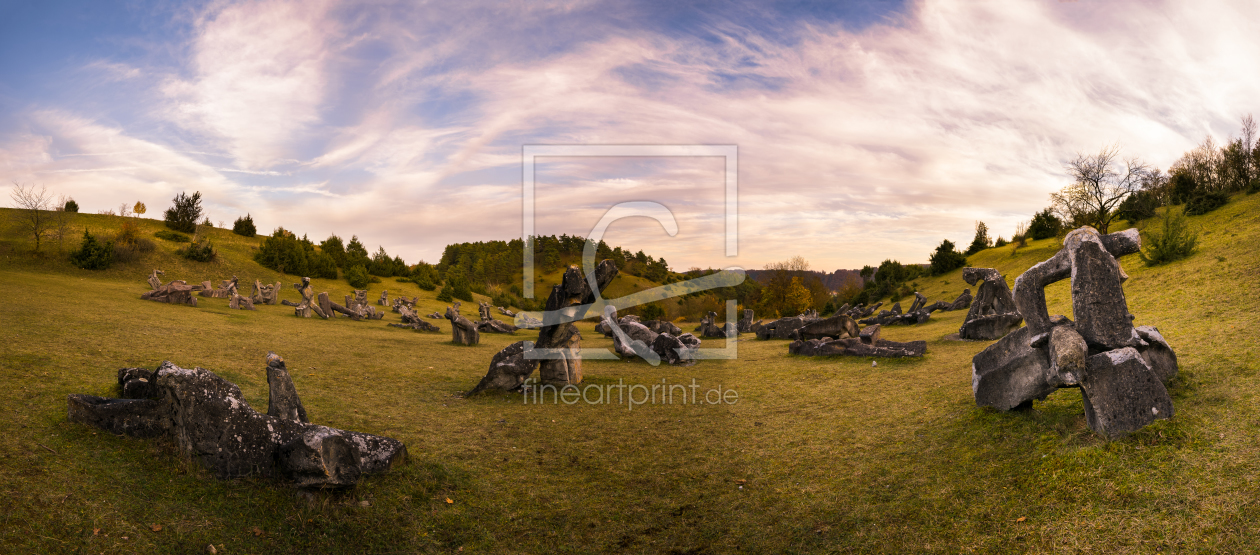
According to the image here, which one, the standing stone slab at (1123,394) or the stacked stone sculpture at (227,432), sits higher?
the standing stone slab at (1123,394)

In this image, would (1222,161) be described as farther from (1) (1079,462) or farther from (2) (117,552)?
(2) (117,552)

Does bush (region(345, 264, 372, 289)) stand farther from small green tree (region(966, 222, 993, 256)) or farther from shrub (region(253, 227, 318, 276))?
small green tree (region(966, 222, 993, 256))

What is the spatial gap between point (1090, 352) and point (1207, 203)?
28.3 meters

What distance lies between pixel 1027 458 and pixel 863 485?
1.69 meters

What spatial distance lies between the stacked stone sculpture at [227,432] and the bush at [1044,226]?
48969 millimetres

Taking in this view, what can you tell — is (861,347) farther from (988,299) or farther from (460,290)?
(460,290)

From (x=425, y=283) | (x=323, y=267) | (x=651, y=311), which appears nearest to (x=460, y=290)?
(x=425, y=283)

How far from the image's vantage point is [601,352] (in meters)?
21.0

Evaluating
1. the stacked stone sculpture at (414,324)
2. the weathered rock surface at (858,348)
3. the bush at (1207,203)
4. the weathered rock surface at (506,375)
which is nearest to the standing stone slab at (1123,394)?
the weathered rock surface at (858,348)

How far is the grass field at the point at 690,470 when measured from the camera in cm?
489

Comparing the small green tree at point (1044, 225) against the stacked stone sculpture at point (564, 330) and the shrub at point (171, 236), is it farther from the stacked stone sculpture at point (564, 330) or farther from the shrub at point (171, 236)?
the shrub at point (171, 236)

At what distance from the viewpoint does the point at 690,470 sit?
7.83 m

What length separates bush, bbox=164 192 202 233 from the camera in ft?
143

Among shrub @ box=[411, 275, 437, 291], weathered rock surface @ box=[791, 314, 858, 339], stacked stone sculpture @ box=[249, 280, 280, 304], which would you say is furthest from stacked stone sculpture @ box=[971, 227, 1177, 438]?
shrub @ box=[411, 275, 437, 291]
